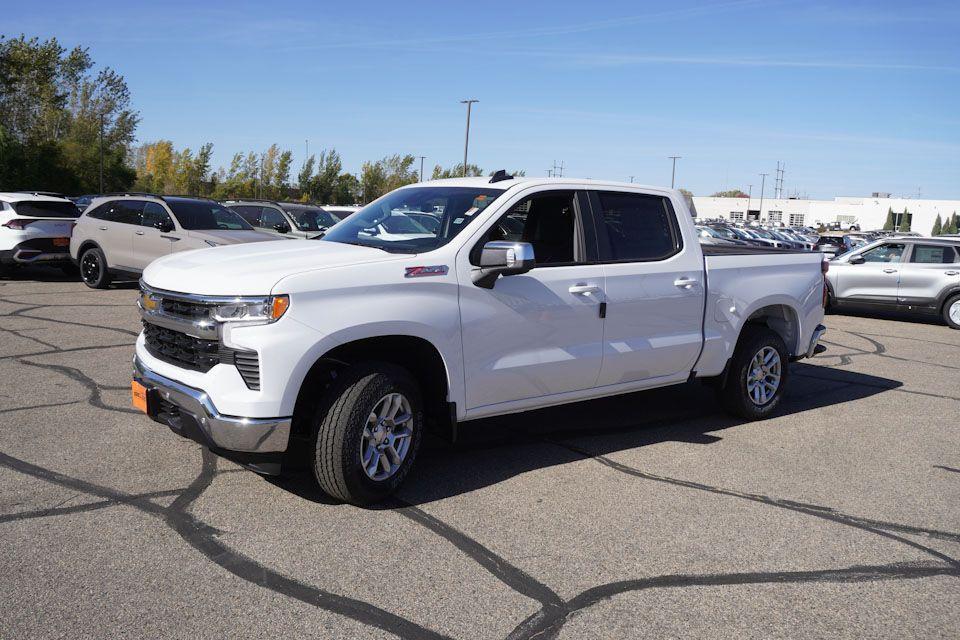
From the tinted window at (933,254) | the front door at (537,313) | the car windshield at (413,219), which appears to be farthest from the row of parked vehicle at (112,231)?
the tinted window at (933,254)

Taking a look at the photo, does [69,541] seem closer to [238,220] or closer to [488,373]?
[488,373]

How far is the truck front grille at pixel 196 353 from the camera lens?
4.46 m

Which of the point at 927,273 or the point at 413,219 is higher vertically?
the point at 413,219

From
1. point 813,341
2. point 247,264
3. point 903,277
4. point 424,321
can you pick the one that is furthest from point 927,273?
point 247,264

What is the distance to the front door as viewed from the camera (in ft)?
17.1

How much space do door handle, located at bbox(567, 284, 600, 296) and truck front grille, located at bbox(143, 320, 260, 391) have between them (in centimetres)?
229

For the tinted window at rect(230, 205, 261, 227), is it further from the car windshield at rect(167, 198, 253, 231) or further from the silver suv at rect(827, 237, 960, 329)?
the silver suv at rect(827, 237, 960, 329)

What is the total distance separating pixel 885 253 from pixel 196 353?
50.6 ft

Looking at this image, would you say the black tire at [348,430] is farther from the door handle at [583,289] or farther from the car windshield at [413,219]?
the door handle at [583,289]

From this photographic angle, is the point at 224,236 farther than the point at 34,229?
No

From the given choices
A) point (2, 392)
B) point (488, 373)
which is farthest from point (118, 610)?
point (2, 392)

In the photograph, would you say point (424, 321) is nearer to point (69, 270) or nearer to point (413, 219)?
point (413, 219)

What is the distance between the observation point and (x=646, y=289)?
6.18 metres

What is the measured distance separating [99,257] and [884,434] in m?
13.1
